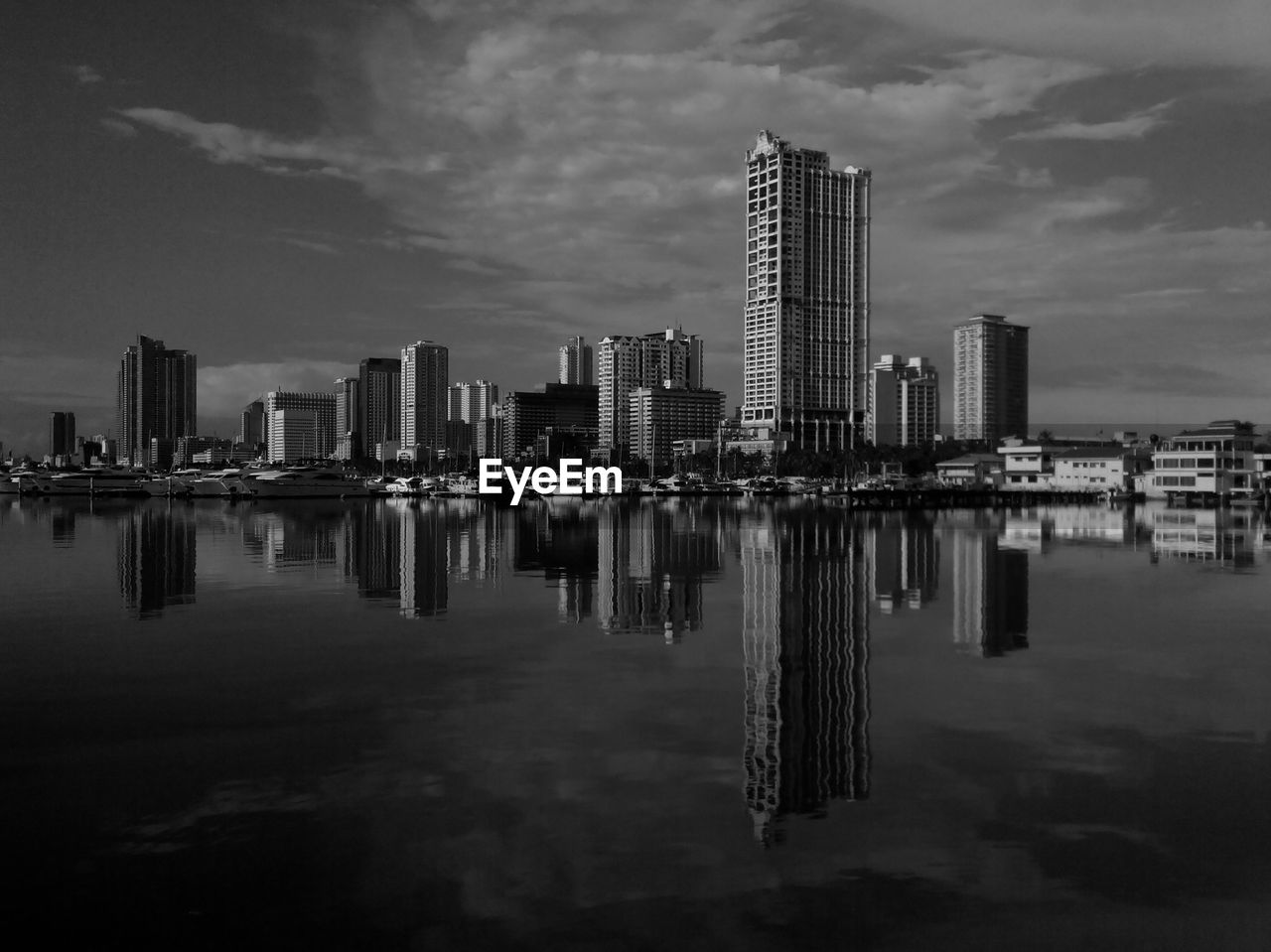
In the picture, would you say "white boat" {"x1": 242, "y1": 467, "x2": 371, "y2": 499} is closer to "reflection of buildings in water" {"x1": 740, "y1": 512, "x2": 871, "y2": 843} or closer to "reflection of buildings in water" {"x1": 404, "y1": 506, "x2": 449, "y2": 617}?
"reflection of buildings in water" {"x1": 404, "y1": 506, "x2": 449, "y2": 617}

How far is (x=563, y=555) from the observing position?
40875mm

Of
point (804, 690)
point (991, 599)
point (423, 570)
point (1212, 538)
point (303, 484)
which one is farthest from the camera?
point (303, 484)

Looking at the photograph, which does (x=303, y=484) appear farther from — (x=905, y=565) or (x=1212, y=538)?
(x=905, y=565)

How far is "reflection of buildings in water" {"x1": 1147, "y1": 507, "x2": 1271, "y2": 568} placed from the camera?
42.4 metres

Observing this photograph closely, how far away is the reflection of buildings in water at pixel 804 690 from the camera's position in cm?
1128

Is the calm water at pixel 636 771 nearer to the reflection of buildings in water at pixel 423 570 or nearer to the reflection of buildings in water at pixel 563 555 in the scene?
the reflection of buildings in water at pixel 423 570

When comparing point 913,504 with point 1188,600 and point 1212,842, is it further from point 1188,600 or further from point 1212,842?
point 1212,842

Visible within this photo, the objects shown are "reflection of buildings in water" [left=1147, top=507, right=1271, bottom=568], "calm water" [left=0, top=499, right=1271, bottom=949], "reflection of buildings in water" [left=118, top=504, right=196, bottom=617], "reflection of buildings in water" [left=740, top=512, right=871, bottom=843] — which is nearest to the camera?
"calm water" [left=0, top=499, right=1271, bottom=949]

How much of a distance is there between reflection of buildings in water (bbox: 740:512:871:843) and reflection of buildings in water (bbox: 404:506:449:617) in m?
8.13

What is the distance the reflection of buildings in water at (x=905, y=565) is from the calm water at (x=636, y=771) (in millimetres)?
856

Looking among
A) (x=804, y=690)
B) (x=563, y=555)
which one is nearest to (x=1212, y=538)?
(x=563, y=555)

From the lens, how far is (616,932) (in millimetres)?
8008

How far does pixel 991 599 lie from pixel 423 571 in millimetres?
18316

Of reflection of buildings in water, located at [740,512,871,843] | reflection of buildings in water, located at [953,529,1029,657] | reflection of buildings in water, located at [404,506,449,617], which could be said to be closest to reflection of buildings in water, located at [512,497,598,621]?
reflection of buildings in water, located at [404,506,449,617]
